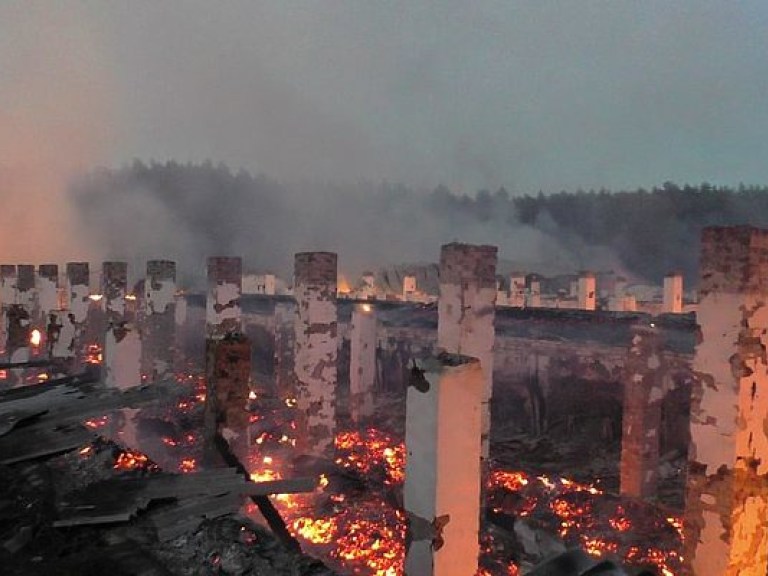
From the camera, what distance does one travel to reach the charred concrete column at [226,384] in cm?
684

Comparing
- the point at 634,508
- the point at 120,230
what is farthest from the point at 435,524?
the point at 120,230

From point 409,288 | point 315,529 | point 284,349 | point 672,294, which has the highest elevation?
point 672,294

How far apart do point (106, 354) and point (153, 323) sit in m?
4.32

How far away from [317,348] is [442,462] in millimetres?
5881

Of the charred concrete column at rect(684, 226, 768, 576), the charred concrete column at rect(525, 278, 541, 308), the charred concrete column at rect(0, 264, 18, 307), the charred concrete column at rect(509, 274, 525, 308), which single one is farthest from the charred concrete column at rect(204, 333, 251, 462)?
the charred concrete column at rect(525, 278, 541, 308)

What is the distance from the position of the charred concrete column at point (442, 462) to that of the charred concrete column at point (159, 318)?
1178 cm

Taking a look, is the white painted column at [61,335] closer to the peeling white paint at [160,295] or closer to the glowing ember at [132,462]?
the peeling white paint at [160,295]

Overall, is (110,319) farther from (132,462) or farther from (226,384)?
(132,462)

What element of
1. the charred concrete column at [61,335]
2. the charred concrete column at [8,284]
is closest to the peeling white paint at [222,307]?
the charred concrete column at [61,335]

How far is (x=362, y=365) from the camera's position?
1430 cm

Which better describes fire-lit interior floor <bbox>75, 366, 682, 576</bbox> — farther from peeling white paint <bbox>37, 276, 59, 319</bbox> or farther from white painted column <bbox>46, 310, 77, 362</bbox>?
peeling white paint <bbox>37, 276, 59, 319</bbox>

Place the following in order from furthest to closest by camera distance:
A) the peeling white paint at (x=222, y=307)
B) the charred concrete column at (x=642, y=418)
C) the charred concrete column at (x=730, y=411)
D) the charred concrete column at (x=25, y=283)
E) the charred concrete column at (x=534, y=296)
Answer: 1. the charred concrete column at (x=534, y=296)
2. the charred concrete column at (x=25, y=283)
3. the peeling white paint at (x=222, y=307)
4. the charred concrete column at (x=642, y=418)
5. the charred concrete column at (x=730, y=411)

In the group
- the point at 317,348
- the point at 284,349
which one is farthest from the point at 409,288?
the point at 317,348

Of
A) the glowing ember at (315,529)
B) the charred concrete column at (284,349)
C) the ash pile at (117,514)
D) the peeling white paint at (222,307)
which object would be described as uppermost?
the peeling white paint at (222,307)
